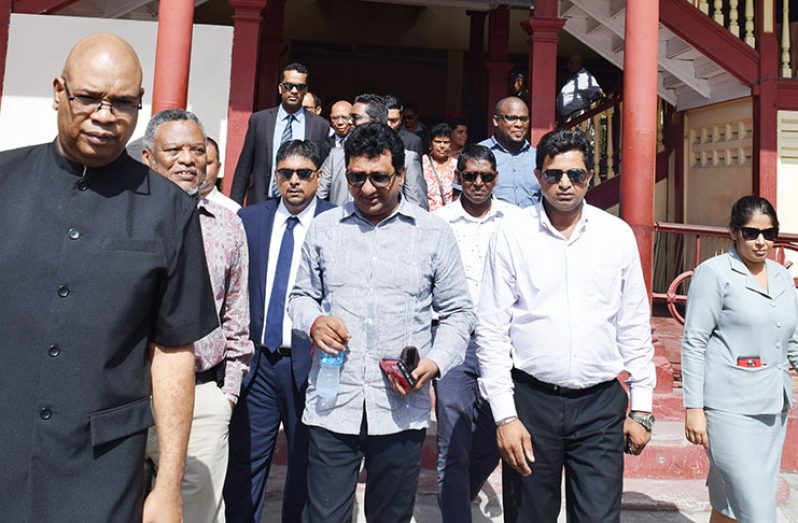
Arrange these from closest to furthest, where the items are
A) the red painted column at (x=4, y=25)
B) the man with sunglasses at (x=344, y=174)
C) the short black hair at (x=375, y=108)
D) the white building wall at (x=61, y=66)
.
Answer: the man with sunglasses at (x=344, y=174), the short black hair at (x=375, y=108), the white building wall at (x=61, y=66), the red painted column at (x=4, y=25)

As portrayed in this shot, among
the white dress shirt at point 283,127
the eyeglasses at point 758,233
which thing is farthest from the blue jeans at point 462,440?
the white dress shirt at point 283,127

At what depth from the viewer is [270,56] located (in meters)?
9.67

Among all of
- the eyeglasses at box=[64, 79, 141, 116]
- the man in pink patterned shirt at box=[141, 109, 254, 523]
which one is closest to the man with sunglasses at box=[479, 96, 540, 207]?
the man in pink patterned shirt at box=[141, 109, 254, 523]

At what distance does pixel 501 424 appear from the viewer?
2.52 m

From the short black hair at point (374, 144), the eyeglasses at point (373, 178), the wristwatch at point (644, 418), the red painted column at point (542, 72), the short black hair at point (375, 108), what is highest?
the red painted column at point (542, 72)

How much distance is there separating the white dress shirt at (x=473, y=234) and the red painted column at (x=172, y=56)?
8.64ft

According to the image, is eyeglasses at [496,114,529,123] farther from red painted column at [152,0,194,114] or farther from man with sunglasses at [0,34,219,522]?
man with sunglasses at [0,34,219,522]

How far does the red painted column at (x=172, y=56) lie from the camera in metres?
5.20

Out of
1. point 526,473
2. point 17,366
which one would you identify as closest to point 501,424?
point 526,473

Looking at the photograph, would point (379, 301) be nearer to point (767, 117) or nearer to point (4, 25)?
point (4, 25)

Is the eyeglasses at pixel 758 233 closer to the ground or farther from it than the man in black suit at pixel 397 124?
closer to the ground

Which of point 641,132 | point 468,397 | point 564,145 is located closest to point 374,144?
point 564,145

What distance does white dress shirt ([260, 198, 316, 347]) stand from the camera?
3074mm

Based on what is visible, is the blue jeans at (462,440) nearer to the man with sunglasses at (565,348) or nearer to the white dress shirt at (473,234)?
the white dress shirt at (473,234)
